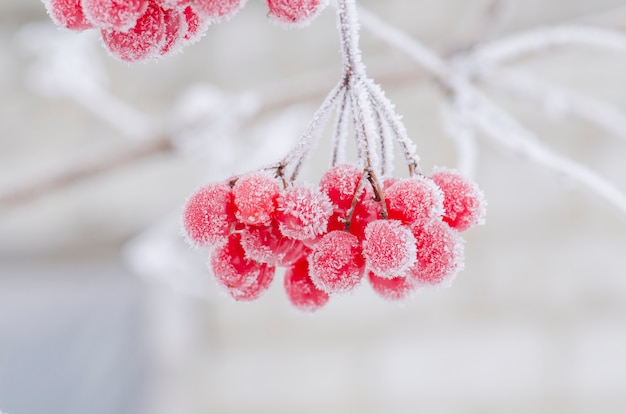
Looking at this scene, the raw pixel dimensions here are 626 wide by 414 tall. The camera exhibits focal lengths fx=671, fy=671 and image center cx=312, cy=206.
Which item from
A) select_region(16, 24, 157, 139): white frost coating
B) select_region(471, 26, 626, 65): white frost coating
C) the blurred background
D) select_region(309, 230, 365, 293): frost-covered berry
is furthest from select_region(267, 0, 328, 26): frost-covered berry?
the blurred background

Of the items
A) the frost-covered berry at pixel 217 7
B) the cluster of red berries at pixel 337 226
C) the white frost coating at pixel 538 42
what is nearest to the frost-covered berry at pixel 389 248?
the cluster of red berries at pixel 337 226

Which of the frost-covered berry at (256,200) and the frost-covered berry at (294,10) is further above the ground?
the frost-covered berry at (294,10)

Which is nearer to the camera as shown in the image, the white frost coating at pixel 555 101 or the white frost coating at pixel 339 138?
the white frost coating at pixel 339 138

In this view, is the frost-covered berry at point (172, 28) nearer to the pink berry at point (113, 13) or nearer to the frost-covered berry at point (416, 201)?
the pink berry at point (113, 13)

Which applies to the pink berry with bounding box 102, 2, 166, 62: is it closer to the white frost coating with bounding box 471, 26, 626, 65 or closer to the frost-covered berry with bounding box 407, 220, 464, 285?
the frost-covered berry with bounding box 407, 220, 464, 285

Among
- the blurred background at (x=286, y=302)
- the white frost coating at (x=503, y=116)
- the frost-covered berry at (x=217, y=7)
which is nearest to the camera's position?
the frost-covered berry at (x=217, y=7)

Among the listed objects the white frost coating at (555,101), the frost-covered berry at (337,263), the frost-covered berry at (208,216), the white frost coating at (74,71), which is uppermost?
the white frost coating at (74,71)

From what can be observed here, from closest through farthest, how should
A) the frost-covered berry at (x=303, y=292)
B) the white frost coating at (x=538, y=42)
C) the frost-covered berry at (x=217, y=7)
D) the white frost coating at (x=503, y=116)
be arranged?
the frost-covered berry at (x=217, y=7)
the frost-covered berry at (x=303, y=292)
the white frost coating at (x=503, y=116)
the white frost coating at (x=538, y=42)

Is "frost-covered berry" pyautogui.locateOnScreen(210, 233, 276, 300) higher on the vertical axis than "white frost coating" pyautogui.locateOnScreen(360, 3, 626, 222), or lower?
lower
